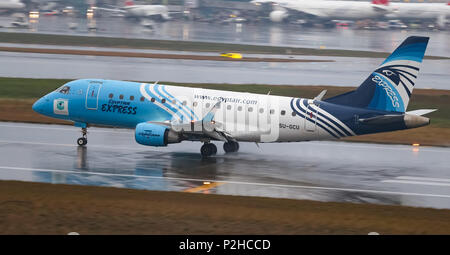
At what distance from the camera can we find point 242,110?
40.0 metres

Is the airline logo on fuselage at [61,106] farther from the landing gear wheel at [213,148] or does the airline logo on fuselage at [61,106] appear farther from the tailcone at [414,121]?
the tailcone at [414,121]

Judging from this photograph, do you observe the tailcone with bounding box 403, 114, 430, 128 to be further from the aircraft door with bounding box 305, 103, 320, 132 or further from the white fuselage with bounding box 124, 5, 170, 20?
the white fuselage with bounding box 124, 5, 170, 20

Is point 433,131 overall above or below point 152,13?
below

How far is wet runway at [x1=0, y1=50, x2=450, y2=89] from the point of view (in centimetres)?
7569

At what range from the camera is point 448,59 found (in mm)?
114188

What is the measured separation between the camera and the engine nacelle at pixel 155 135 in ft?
127

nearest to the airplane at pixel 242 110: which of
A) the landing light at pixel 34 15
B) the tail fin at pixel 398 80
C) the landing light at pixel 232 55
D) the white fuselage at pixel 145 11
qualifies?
the tail fin at pixel 398 80

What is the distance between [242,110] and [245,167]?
3687mm

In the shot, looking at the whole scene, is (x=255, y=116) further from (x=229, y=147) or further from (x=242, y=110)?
(x=229, y=147)

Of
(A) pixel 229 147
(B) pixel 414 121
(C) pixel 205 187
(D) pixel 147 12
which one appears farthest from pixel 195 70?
(D) pixel 147 12

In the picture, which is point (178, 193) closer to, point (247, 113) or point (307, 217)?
point (307, 217)

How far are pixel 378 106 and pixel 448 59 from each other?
81223 mm

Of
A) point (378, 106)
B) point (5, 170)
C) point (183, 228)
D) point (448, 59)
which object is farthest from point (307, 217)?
point (448, 59)
